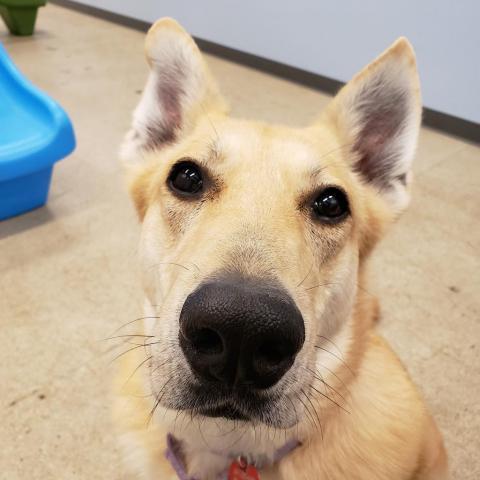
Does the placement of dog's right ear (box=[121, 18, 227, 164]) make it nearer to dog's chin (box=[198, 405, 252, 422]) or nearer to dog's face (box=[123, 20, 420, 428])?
dog's face (box=[123, 20, 420, 428])

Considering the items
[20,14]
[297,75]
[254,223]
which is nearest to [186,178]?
[254,223]

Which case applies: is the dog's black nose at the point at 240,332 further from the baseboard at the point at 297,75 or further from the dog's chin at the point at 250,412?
the baseboard at the point at 297,75

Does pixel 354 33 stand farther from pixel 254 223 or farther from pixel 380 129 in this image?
pixel 254 223

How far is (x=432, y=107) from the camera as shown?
417cm

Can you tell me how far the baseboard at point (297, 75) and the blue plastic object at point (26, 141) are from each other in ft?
9.03

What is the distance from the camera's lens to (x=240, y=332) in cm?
78

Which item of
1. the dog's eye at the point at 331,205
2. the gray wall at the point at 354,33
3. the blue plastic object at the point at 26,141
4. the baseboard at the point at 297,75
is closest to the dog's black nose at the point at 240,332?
the dog's eye at the point at 331,205

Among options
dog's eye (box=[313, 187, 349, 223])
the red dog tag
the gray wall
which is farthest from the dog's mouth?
the gray wall

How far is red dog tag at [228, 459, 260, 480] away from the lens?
3.89 feet

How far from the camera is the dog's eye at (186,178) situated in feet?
4.23

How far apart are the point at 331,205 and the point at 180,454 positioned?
0.75m

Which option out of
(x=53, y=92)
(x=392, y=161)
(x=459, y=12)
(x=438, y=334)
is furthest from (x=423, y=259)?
(x=53, y=92)

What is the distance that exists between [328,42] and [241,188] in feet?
12.6

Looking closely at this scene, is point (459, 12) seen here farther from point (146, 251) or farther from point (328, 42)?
point (146, 251)
